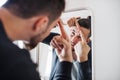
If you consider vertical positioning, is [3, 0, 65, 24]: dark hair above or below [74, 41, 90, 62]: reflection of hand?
above

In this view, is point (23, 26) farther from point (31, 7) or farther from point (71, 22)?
Answer: point (71, 22)

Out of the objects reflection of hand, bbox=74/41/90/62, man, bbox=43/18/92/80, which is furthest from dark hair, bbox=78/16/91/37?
reflection of hand, bbox=74/41/90/62

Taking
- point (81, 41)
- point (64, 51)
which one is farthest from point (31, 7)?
point (81, 41)

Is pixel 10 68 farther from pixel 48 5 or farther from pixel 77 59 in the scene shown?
pixel 77 59

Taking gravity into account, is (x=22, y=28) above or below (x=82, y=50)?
above

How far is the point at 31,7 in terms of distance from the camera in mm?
A: 647

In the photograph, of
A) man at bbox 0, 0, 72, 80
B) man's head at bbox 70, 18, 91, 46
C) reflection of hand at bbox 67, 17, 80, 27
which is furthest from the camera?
reflection of hand at bbox 67, 17, 80, 27

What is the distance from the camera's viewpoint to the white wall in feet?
5.88

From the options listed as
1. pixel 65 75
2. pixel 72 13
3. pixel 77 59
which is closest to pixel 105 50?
pixel 77 59

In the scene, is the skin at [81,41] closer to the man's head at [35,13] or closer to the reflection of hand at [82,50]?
the reflection of hand at [82,50]

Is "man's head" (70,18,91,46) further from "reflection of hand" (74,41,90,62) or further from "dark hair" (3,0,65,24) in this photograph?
"dark hair" (3,0,65,24)

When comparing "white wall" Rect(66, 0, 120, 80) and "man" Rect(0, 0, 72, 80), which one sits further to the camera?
"white wall" Rect(66, 0, 120, 80)

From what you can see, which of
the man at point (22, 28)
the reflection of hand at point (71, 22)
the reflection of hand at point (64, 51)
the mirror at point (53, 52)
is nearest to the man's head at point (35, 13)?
the man at point (22, 28)

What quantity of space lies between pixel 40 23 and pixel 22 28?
58mm
